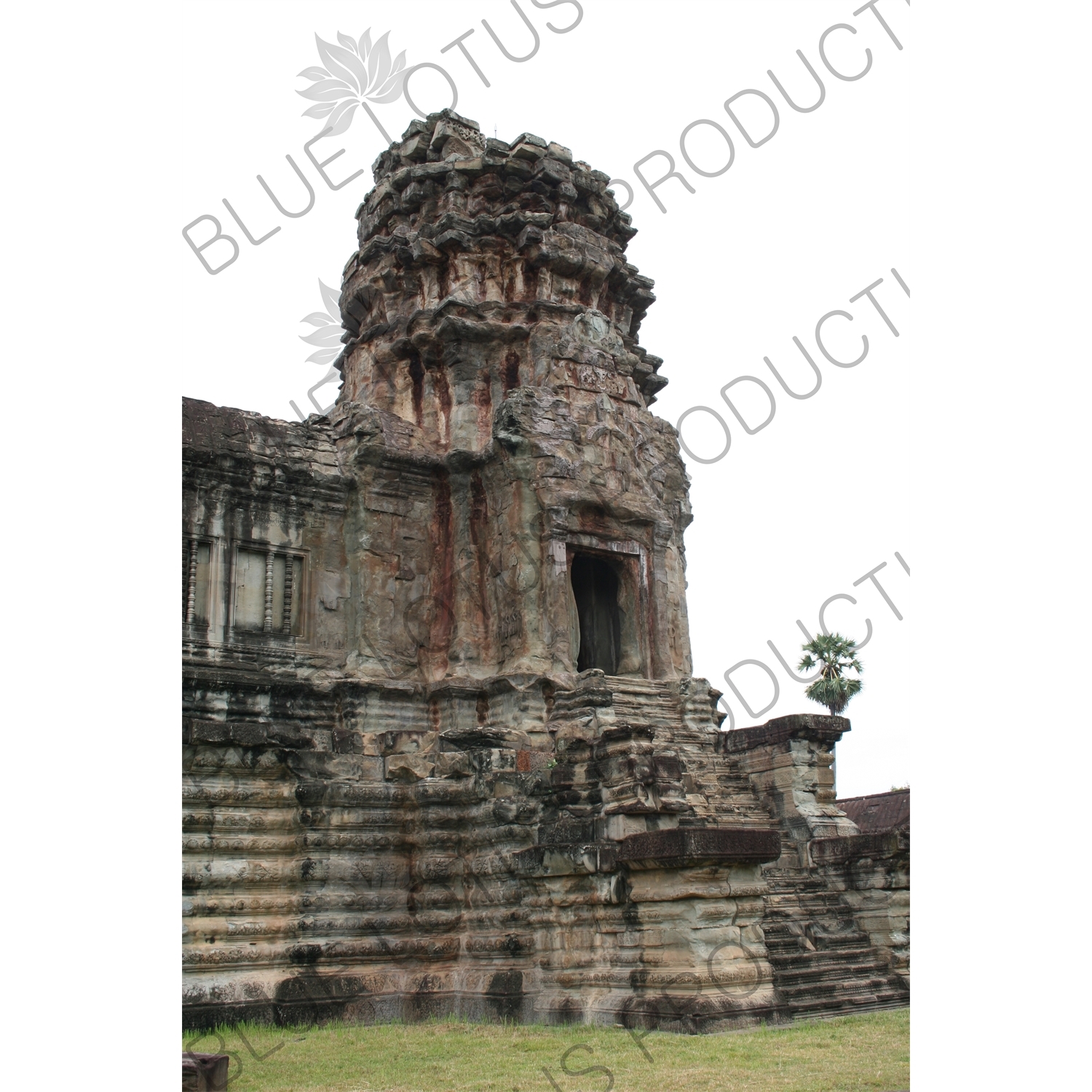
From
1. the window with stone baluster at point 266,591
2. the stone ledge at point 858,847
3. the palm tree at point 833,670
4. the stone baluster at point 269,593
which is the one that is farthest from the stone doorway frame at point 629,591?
the palm tree at point 833,670

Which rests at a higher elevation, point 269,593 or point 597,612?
point 269,593

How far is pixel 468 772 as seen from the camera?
13.0 m

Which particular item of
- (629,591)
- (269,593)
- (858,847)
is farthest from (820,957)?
→ (269,593)

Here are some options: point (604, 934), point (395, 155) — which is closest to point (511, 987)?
point (604, 934)

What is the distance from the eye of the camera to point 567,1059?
8.66 metres

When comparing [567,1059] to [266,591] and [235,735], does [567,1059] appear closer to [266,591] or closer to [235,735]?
[235,735]

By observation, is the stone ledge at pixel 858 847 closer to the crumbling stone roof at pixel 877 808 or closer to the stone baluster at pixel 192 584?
the stone baluster at pixel 192 584

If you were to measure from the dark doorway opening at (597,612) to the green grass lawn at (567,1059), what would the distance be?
748 centimetres

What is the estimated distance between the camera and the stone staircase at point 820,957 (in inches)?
432

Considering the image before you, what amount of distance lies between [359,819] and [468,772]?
135cm

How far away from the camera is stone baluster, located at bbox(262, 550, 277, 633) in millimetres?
15352

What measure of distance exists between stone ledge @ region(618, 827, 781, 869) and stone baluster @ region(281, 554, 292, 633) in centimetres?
694

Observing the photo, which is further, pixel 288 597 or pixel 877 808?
pixel 877 808

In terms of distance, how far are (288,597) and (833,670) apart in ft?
96.5
